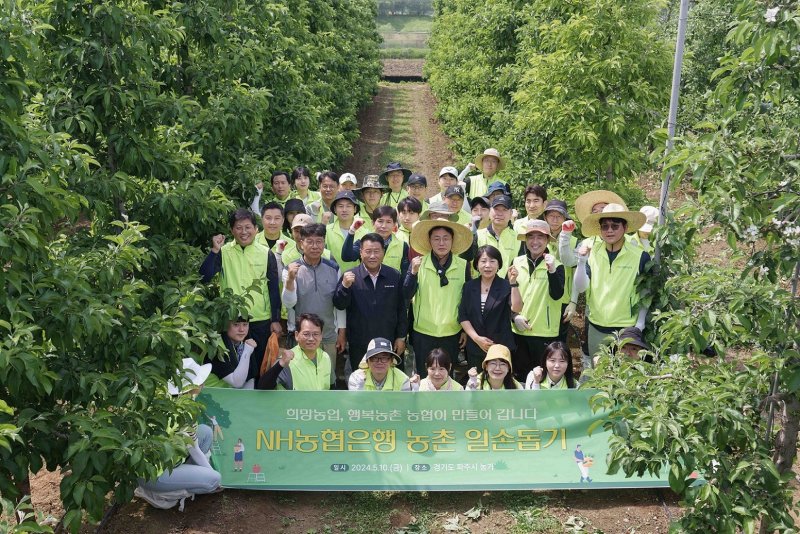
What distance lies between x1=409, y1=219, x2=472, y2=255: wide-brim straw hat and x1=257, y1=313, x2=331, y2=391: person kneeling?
149cm

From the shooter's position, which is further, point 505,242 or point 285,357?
point 505,242

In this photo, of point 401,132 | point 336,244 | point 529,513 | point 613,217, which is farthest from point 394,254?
point 401,132

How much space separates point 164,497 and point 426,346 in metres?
2.90

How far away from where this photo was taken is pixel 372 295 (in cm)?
829

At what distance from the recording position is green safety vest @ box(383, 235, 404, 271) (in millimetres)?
9047

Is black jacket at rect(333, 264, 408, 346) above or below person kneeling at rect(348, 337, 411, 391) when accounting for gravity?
above

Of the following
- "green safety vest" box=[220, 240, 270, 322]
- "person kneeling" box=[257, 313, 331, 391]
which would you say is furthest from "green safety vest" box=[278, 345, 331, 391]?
"green safety vest" box=[220, 240, 270, 322]

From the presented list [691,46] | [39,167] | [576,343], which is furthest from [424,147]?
[39,167]

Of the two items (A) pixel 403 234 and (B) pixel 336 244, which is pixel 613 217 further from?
(B) pixel 336 244

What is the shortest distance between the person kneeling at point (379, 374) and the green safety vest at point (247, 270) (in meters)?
1.38

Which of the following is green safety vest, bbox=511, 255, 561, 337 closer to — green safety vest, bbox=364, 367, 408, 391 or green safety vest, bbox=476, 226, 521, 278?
green safety vest, bbox=476, 226, 521, 278

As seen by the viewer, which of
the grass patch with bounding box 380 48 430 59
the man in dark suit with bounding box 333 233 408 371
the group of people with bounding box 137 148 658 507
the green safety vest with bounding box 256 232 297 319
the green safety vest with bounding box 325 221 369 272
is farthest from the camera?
the grass patch with bounding box 380 48 430 59

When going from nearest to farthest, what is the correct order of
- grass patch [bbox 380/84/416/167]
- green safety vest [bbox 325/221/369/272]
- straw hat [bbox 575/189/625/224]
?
straw hat [bbox 575/189/625/224], green safety vest [bbox 325/221/369/272], grass patch [bbox 380/84/416/167]

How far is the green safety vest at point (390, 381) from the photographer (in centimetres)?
761
